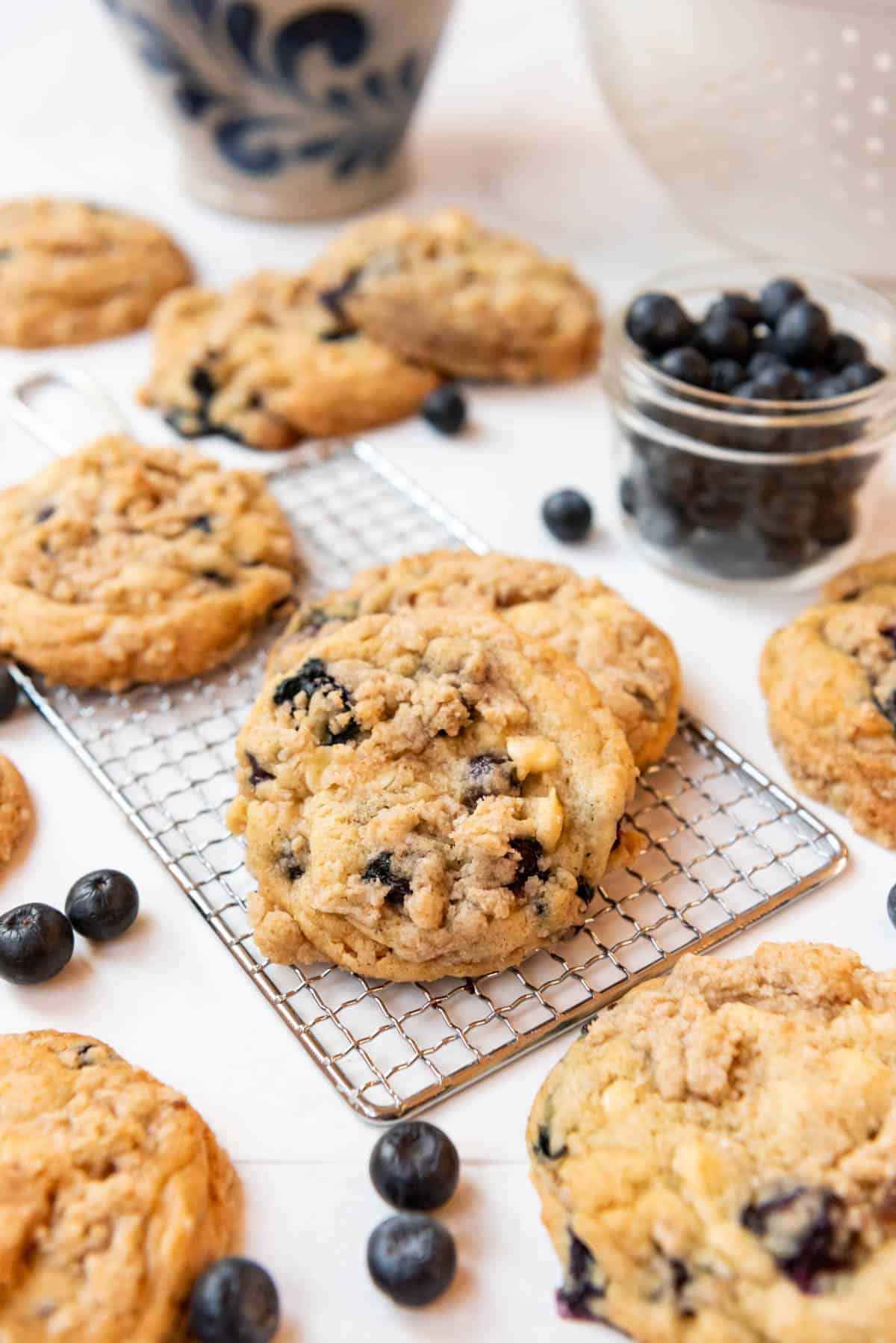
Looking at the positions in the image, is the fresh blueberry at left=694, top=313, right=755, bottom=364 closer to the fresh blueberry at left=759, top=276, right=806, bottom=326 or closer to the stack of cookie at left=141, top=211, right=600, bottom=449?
the fresh blueberry at left=759, top=276, right=806, bottom=326

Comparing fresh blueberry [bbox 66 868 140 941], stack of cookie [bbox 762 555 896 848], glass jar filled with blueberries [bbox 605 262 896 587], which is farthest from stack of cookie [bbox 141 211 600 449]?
fresh blueberry [bbox 66 868 140 941]

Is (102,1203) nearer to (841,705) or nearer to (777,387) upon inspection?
(841,705)

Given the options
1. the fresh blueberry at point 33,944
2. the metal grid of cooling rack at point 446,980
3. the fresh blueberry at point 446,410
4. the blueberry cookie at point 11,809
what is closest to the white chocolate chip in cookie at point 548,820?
the metal grid of cooling rack at point 446,980

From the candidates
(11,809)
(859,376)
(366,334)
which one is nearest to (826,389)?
(859,376)

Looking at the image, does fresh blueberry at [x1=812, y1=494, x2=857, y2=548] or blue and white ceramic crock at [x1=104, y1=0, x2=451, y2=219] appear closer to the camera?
fresh blueberry at [x1=812, y1=494, x2=857, y2=548]

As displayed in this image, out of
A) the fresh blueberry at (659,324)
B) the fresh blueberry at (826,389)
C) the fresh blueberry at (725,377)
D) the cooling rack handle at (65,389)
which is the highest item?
the fresh blueberry at (659,324)

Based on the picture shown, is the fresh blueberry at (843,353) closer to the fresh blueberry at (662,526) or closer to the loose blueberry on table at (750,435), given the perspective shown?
the loose blueberry on table at (750,435)
